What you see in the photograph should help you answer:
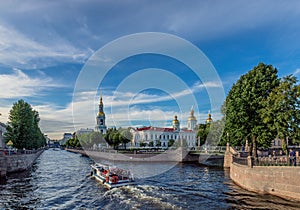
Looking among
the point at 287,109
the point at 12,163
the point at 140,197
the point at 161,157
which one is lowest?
the point at 140,197

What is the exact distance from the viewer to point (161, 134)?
139500 millimetres

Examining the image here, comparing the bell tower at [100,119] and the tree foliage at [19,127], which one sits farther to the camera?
the bell tower at [100,119]

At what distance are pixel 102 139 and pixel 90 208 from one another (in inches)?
3793

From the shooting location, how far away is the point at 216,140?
245ft

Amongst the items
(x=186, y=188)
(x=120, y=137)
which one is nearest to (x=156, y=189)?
(x=186, y=188)

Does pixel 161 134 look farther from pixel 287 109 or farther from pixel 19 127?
pixel 287 109

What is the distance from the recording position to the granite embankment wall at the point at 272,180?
20.7 m

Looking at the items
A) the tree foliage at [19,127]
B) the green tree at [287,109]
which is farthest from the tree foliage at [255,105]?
the tree foliage at [19,127]

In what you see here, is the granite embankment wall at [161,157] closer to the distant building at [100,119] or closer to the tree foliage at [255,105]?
the tree foliage at [255,105]

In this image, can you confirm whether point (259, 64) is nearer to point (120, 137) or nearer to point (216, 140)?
point (216, 140)

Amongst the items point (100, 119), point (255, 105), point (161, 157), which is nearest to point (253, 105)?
point (255, 105)

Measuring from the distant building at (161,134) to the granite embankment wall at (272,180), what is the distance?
9761cm

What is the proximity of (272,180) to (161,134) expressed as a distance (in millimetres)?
117242

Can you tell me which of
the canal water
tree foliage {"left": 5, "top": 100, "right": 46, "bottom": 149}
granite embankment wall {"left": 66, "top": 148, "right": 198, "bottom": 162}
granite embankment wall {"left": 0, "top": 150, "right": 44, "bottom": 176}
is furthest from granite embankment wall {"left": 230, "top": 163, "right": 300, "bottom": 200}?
tree foliage {"left": 5, "top": 100, "right": 46, "bottom": 149}
